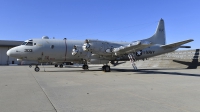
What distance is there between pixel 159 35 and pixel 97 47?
1301 centimetres

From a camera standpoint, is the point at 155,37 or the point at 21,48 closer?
the point at 21,48

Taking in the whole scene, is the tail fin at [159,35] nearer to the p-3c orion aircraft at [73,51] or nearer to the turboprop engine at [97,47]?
the p-3c orion aircraft at [73,51]

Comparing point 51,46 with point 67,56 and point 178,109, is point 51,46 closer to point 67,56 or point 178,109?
point 67,56

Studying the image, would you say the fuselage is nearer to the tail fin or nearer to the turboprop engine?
the turboprop engine

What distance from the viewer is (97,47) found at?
22562 millimetres

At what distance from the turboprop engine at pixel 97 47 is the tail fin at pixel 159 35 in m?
9.97

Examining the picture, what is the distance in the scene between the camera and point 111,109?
5.57m

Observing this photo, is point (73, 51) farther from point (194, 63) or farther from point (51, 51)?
point (194, 63)

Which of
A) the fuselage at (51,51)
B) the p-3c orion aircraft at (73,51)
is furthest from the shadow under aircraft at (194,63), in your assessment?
the fuselage at (51,51)

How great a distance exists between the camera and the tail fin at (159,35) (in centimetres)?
3036

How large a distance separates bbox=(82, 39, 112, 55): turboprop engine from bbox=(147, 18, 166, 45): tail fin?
997 centimetres

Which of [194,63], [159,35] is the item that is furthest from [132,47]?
[194,63]

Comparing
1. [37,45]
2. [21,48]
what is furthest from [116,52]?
[21,48]

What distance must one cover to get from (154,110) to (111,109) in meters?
1.23
